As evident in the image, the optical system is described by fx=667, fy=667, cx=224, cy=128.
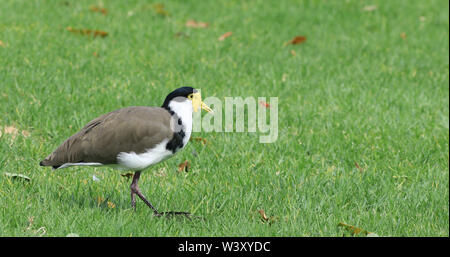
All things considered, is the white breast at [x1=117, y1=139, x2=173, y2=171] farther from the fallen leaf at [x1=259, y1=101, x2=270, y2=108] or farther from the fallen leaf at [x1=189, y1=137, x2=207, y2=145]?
the fallen leaf at [x1=259, y1=101, x2=270, y2=108]

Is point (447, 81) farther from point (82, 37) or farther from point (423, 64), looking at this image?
point (82, 37)

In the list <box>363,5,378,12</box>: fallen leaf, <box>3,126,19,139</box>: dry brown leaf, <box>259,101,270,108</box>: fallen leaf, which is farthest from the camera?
<box>363,5,378,12</box>: fallen leaf

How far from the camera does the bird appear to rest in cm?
411

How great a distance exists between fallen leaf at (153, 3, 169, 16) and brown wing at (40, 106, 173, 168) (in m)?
4.98

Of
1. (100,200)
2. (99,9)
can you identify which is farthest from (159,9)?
(100,200)

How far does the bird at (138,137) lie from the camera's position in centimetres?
411

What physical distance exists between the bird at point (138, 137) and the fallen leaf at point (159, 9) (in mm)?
4988

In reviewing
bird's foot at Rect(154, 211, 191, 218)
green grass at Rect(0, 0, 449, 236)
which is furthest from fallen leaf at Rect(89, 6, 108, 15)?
bird's foot at Rect(154, 211, 191, 218)

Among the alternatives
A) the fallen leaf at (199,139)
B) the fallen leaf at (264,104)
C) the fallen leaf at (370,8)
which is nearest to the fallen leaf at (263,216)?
the fallen leaf at (199,139)

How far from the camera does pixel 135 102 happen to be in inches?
250

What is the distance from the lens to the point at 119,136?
4.16m

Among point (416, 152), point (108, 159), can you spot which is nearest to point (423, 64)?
point (416, 152)
